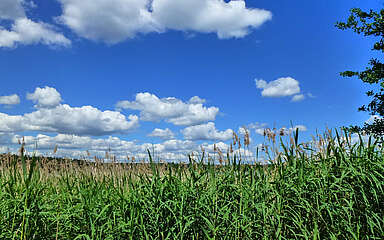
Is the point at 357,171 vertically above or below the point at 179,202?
above

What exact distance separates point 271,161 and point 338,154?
0.87 m

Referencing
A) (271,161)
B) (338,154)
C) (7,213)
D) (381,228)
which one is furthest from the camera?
(271,161)

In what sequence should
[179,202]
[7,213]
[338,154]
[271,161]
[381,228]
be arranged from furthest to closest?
1. [271,161]
2. [338,154]
3. [7,213]
4. [179,202]
5. [381,228]

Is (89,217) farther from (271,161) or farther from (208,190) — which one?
(271,161)

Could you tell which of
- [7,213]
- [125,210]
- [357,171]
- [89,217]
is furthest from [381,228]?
[7,213]

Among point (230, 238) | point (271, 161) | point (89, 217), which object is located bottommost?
point (230, 238)

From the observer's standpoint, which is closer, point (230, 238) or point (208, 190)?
point (230, 238)

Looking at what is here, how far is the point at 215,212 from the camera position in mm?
3555

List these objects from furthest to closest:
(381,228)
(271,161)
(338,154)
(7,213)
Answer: (271,161) < (338,154) < (7,213) < (381,228)

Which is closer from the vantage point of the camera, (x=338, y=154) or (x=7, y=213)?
(x=7, y=213)

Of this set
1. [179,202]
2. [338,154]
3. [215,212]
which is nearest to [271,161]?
[338,154]

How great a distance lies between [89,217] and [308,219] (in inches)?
95.4

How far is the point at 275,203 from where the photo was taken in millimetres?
3664

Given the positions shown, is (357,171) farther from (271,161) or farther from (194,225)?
(194,225)
